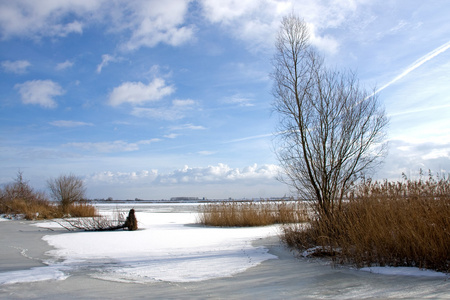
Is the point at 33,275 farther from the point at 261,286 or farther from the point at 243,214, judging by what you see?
the point at 243,214

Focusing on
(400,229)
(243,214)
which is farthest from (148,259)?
(243,214)

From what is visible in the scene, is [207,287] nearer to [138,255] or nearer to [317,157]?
[138,255]

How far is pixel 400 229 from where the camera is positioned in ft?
19.7

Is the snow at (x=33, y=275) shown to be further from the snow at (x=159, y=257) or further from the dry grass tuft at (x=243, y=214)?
the dry grass tuft at (x=243, y=214)

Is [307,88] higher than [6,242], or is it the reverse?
[307,88]

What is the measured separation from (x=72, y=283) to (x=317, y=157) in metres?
6.31

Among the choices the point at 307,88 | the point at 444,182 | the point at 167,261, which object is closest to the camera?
the point at 444,182

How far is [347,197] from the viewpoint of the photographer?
8711mm

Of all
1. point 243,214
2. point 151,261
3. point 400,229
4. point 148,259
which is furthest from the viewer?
point 243,214

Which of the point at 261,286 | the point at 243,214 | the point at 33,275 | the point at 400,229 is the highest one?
the point at 400,229

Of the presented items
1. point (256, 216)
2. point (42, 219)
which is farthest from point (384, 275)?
point (42, 219)

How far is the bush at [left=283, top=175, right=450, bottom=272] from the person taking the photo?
551 centimetres

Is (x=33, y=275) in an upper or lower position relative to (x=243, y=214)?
lower

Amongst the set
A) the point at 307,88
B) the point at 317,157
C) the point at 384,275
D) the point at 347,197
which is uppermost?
the point at 307,88
